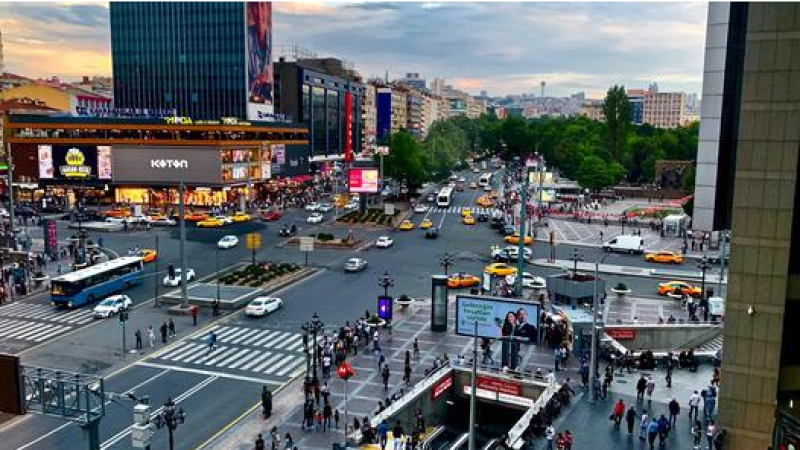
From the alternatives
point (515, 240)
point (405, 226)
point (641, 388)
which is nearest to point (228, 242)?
point (405, 226)

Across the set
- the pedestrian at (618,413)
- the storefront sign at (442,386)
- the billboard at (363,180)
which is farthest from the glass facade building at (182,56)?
the pedestrian at (618,413)

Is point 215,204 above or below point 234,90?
below

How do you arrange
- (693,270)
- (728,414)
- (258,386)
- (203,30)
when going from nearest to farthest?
(728,414)
(258,386)
(693,270)
(203,30)

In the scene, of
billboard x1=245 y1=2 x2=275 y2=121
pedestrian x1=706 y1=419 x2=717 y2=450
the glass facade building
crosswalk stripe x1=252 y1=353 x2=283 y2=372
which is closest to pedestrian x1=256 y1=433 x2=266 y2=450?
crosswalk stripe x1=252 y1=353 x2=283 y2=372

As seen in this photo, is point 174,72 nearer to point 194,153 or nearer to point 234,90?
point 234,90

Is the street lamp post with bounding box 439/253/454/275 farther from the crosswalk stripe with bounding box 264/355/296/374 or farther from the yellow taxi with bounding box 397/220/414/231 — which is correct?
the yellow taxi with bounding box 397/220/414/231

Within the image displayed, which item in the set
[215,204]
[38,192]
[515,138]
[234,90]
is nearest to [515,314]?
[215,204]
